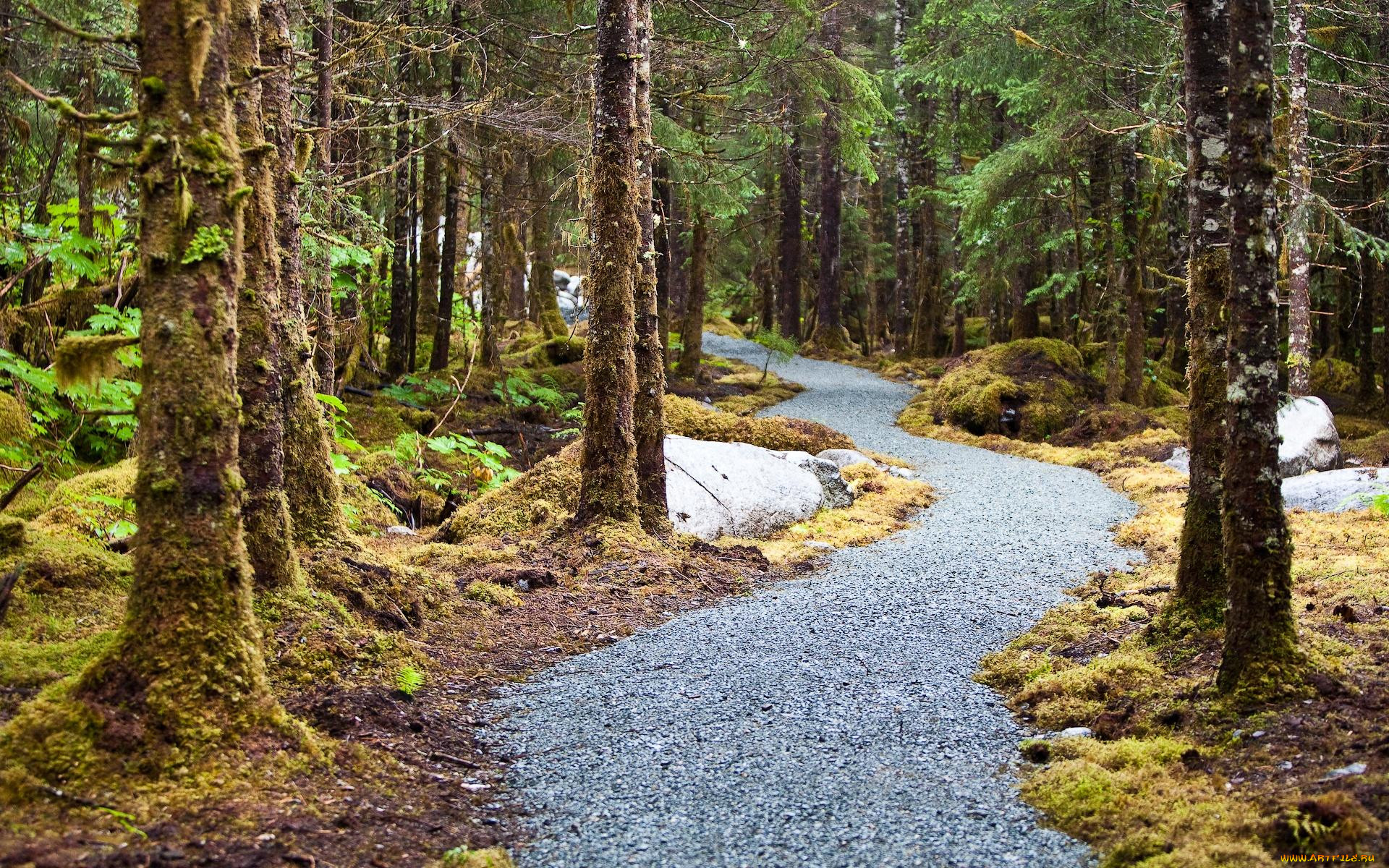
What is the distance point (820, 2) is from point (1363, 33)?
39.3ft

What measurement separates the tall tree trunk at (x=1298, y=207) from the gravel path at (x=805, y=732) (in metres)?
7.17

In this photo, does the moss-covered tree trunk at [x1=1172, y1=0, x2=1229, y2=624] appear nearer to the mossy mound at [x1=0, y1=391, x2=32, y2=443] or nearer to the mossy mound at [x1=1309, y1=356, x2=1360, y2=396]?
the mossy mound at [x1=0, y1=391, x2=32, y2=443]

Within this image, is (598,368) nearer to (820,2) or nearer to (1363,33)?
(1363,33)

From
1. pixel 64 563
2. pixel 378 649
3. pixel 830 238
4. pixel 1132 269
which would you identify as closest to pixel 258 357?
pixel 64 563

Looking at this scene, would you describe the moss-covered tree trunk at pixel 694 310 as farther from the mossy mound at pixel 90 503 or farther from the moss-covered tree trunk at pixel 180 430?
the moss-covered tree trunk at pixel 180 430

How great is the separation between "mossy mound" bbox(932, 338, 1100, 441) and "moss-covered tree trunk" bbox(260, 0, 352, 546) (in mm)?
13585

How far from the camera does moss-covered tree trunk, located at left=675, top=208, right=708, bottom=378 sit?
19078 millimetres

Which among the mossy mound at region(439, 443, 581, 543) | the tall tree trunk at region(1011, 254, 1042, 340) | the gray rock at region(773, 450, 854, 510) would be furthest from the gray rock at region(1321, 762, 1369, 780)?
the tall tree trunk at region(1011, 254, 1042, 340)

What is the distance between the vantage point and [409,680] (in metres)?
4.97

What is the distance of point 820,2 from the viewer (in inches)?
938

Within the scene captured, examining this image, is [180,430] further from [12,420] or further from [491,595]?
[12,420]

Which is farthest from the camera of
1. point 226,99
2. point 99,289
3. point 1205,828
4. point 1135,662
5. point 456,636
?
point 99,289

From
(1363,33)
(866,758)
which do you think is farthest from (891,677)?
(1363,33)

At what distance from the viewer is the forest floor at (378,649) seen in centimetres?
307
